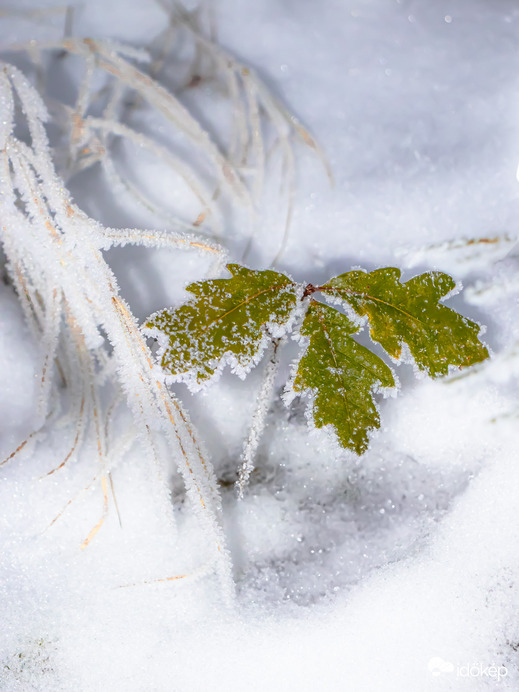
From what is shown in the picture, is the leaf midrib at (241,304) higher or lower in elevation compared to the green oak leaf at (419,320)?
lower

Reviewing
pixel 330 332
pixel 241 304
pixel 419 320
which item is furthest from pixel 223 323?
pixel 419 320

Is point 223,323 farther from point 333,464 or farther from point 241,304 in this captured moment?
point 333,464

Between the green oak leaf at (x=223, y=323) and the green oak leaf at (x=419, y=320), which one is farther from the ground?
the green oak leaf at (x=419, y=320)

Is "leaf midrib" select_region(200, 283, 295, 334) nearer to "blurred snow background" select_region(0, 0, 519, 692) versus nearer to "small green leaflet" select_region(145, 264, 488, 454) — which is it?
"small green leaflet" select_region(145, 264, 488, 454)

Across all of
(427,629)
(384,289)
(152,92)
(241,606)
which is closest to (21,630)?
(241,606)

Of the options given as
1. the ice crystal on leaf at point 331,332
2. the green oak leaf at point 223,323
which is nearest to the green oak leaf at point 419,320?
the ice crystal on leaf at point 331,332

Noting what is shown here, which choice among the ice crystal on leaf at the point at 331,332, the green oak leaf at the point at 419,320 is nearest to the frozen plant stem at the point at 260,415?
the ice crystal on leaf at the point at 331,332

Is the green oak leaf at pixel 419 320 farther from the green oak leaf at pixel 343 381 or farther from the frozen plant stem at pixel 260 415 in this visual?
the frozen plant stem at pixel 260 415

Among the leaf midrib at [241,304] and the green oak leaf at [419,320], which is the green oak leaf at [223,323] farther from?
the green oak leaf at [419,320]
